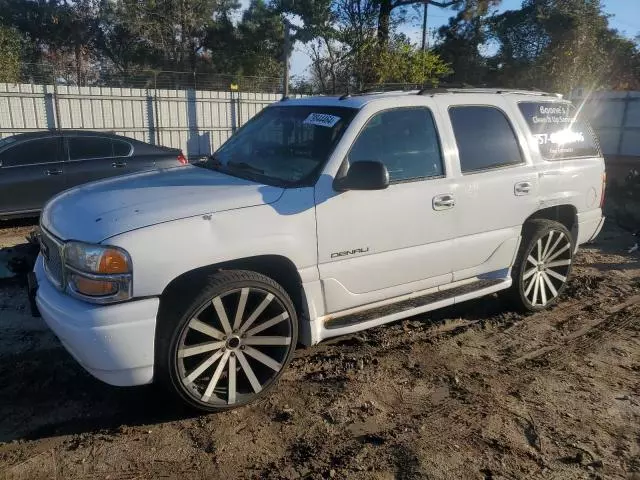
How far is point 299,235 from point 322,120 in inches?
39.5

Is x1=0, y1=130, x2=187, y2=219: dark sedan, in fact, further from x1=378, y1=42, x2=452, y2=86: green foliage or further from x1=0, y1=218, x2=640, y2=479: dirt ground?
x1=378, y1=42, x2=452, y2=86: green foliage

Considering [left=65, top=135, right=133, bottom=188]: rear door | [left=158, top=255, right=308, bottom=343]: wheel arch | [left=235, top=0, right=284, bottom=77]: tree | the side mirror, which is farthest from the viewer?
[left=235, top=0, right=284, bottom=77]: tree

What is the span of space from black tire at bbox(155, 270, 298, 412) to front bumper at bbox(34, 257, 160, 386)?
0.33 feet

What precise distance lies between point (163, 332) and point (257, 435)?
2.67ft

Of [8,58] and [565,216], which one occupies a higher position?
[8,58]

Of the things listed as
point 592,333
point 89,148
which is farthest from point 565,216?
point 89,148

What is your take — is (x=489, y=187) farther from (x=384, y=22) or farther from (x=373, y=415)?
(x=384, y=22)

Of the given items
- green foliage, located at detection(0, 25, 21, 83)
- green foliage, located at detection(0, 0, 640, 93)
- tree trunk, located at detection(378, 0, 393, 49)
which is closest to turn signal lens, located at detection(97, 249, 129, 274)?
green foliage, located at detection(0, 25, 21, 83)

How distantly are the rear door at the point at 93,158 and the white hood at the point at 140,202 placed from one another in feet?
16.6

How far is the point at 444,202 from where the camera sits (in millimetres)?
4129

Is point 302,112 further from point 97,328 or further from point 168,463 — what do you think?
point 168,463

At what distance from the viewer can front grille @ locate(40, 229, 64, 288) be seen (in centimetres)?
325

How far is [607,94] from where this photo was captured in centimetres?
1505

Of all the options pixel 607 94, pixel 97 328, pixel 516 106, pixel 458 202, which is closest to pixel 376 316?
pixel 458 202
